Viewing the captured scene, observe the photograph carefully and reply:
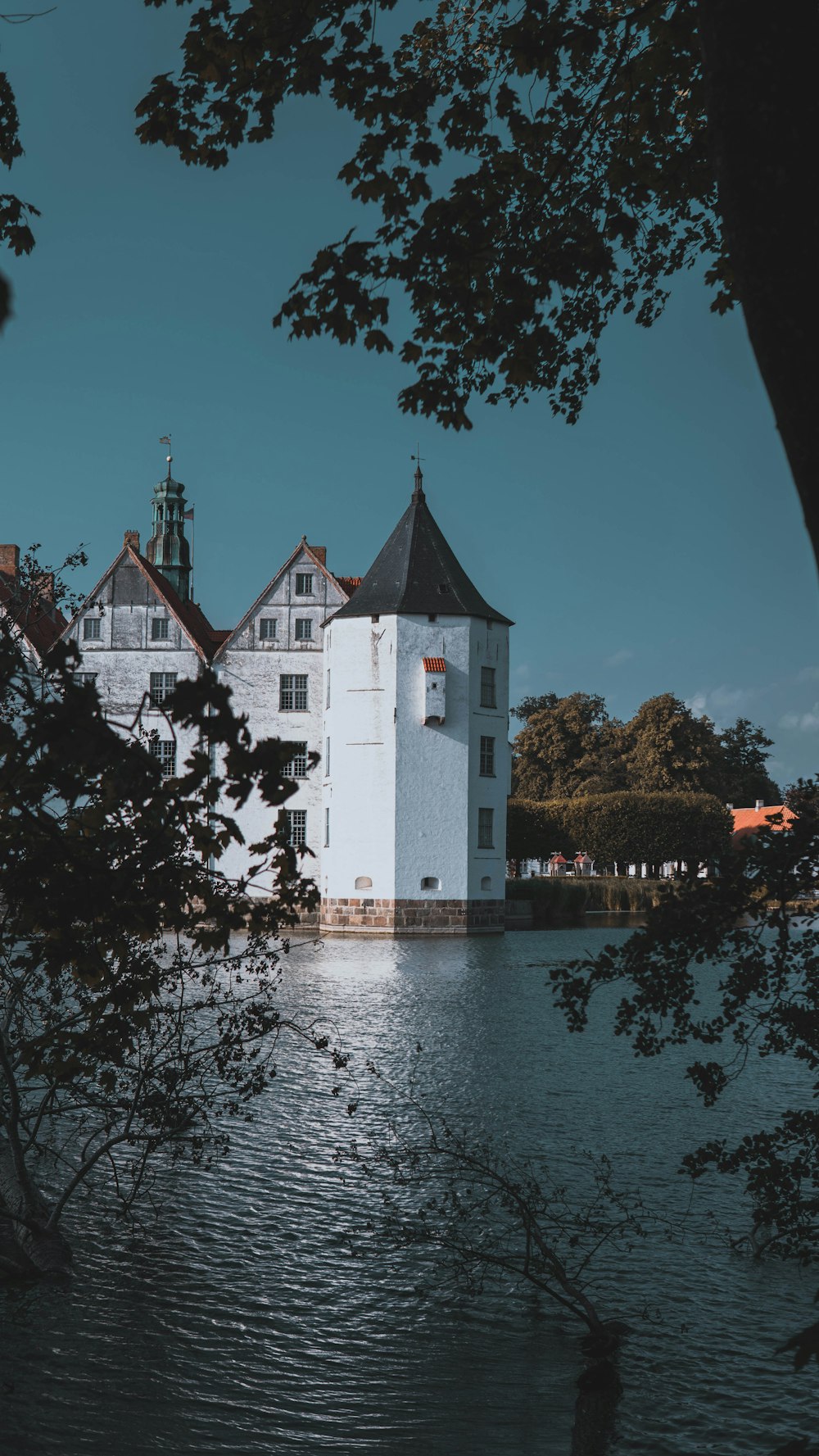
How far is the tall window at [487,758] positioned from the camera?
4328 centimetres

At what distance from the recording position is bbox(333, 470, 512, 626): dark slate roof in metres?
42.7

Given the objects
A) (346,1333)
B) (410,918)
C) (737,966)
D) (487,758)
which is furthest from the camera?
(487,758)

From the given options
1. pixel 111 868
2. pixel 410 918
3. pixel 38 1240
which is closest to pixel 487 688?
pixel 410 918

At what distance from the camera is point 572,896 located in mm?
48094

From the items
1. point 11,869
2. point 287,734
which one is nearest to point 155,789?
point 11,869

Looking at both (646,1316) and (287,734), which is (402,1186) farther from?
(287,734)

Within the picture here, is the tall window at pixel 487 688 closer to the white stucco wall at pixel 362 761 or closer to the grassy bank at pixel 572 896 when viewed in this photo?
the white stucco wall at pixel 362 761

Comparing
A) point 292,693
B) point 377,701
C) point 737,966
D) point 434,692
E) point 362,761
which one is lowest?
point 737,966

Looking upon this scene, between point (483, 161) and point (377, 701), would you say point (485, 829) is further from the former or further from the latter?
point (483, 161)

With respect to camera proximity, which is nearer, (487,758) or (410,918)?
(410,918)

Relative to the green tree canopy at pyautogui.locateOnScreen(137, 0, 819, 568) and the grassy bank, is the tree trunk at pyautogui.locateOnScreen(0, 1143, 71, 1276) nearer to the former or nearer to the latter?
the green tree canopy at pyautogui.locateOnScreen(137, 0, 819, 568)

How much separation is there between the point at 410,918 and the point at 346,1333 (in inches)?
1369

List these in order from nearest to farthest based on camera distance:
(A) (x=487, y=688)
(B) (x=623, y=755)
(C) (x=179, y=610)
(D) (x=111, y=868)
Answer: (D) (x=111, y=868) → (A) (x=487, y=688) → (C) (x=179, y=610) → (B) (x=623, y=755)

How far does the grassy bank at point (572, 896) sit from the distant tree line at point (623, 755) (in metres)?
7.21
